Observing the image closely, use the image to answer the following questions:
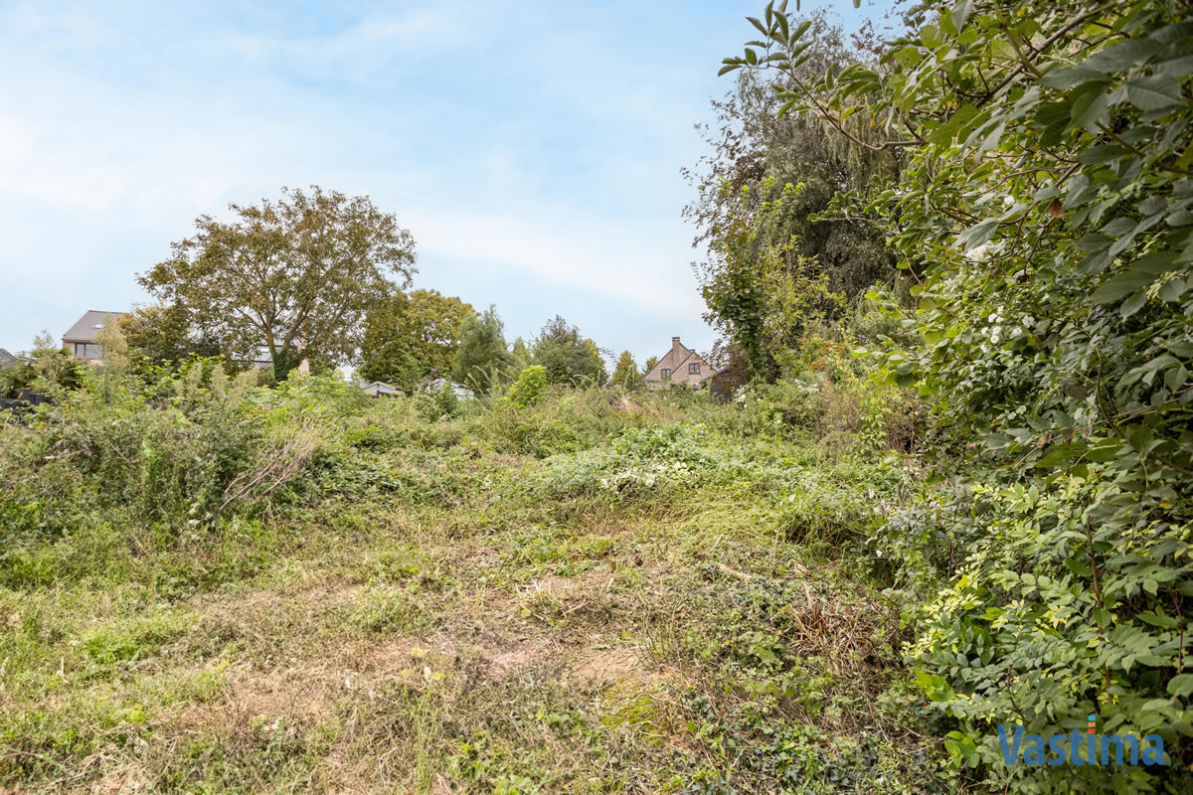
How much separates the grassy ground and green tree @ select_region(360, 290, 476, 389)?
16.4 metres

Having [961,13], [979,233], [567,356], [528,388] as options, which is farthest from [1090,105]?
[567,356]

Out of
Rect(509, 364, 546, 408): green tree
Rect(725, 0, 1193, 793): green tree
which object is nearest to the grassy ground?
→ Rect(725, 0, 1193, 793): green tree

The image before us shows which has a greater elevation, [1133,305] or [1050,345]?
[1050,345]

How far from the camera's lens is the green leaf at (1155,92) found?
26.0 inches

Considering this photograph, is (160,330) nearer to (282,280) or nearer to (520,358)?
(282,280)

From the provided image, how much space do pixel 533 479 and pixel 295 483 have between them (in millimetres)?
2155

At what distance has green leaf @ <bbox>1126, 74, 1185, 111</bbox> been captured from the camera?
0.66 metres

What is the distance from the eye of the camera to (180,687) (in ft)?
8.48

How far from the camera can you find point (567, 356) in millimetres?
20109

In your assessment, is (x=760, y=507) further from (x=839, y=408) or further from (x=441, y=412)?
(x=441, y=412)

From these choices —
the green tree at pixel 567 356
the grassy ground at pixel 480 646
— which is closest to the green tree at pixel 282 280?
the green tree at pixel 567 356

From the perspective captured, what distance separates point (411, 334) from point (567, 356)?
7890mm

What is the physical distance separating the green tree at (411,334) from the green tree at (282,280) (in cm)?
61

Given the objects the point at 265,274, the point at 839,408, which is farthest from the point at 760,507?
the point at 265,274
